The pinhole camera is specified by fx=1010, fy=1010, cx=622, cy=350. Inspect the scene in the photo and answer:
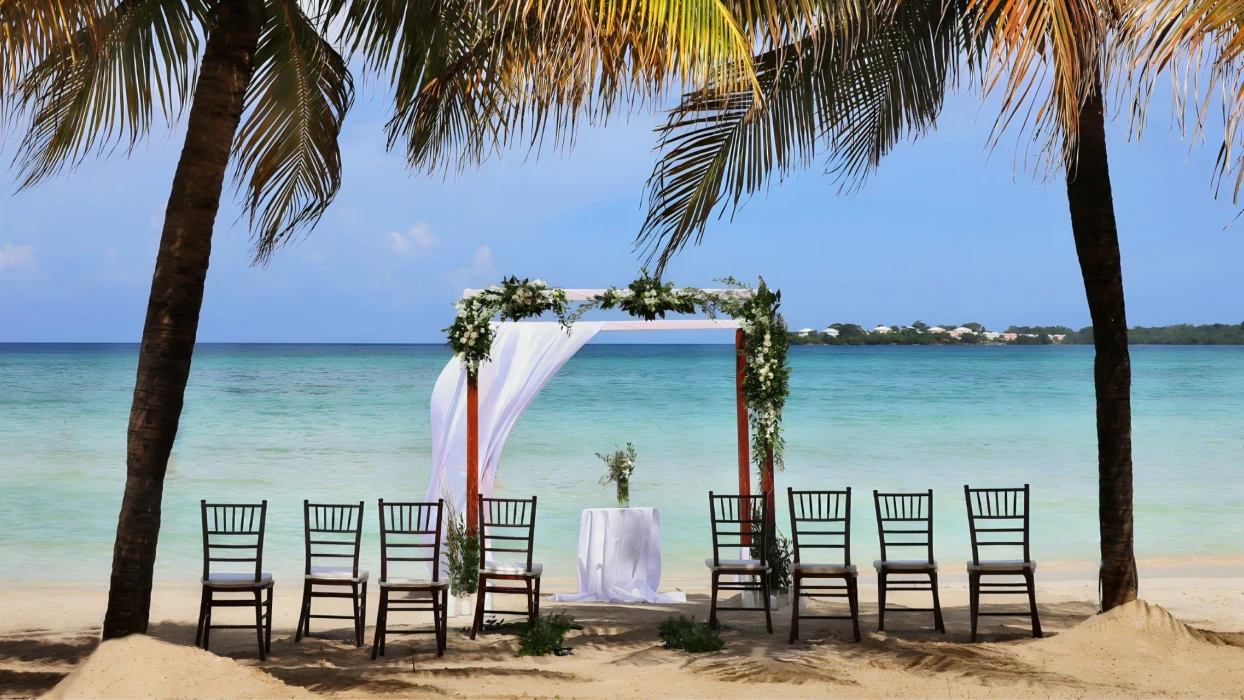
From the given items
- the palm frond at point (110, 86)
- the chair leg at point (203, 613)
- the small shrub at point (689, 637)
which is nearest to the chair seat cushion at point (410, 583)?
the chair leg at point (203, 613)

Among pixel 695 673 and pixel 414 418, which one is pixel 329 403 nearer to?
pixel 414 418

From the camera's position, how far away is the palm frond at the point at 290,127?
213 inches

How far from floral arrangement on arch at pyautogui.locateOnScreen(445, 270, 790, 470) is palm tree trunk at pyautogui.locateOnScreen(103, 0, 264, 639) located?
2366 mm

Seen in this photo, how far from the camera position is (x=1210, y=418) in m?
24.0

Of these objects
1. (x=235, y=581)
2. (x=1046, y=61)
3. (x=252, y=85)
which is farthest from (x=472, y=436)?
(x=1046, y=61)

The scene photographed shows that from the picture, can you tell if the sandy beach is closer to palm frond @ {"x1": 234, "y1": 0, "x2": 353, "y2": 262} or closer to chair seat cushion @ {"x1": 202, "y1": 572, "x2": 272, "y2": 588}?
chair seat cushion @ {"x1": 202, "y1": 572, "x2": 272, "y2": 588}

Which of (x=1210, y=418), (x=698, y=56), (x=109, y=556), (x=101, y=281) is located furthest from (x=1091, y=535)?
(x=101, y=281)

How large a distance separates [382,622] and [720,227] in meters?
30.9

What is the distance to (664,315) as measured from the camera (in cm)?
701

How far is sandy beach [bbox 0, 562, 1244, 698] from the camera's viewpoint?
13.7 feet

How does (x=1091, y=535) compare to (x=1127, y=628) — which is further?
(x=1091, y=535)

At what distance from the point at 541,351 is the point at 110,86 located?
3.17 meters

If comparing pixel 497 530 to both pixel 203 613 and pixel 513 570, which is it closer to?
pixel 513 570

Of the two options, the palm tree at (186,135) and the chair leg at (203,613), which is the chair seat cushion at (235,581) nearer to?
the chair leg at (203,613)
